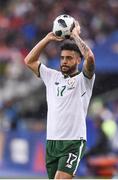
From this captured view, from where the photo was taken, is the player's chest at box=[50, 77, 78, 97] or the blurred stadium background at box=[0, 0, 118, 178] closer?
the player's chest at box=[50, 77, 78, 97]

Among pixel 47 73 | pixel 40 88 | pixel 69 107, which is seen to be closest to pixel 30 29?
pixel 40 88

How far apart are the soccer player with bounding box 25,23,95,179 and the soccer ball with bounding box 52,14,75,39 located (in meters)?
0.06

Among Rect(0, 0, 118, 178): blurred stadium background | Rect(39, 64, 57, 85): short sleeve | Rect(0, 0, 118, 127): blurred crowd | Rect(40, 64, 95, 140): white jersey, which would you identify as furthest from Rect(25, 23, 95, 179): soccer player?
Rect(0, 0, 118, 127): blurred crowd

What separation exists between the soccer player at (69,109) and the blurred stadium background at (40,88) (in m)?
6.34

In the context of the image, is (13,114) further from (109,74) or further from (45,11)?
(45,11)

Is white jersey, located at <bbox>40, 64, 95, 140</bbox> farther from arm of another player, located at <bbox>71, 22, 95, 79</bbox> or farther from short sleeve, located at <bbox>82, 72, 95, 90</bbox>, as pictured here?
arm of another player, located at <bbox>71, 22, 95, 79</bbox>

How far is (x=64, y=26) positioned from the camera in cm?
883

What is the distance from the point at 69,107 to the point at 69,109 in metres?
0.02

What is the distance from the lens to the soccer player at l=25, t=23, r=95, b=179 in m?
8.76

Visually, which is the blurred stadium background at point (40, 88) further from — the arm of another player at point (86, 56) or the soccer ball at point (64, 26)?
the soccer ball at point (64, 26)

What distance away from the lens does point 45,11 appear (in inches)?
877

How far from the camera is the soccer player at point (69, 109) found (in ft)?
28.7

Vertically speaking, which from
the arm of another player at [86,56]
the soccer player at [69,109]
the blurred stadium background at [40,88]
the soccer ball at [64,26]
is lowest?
the blurred stadium background at [40,88]

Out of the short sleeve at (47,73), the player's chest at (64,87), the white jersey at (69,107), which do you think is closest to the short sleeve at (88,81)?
the white jersey at (69,107)
